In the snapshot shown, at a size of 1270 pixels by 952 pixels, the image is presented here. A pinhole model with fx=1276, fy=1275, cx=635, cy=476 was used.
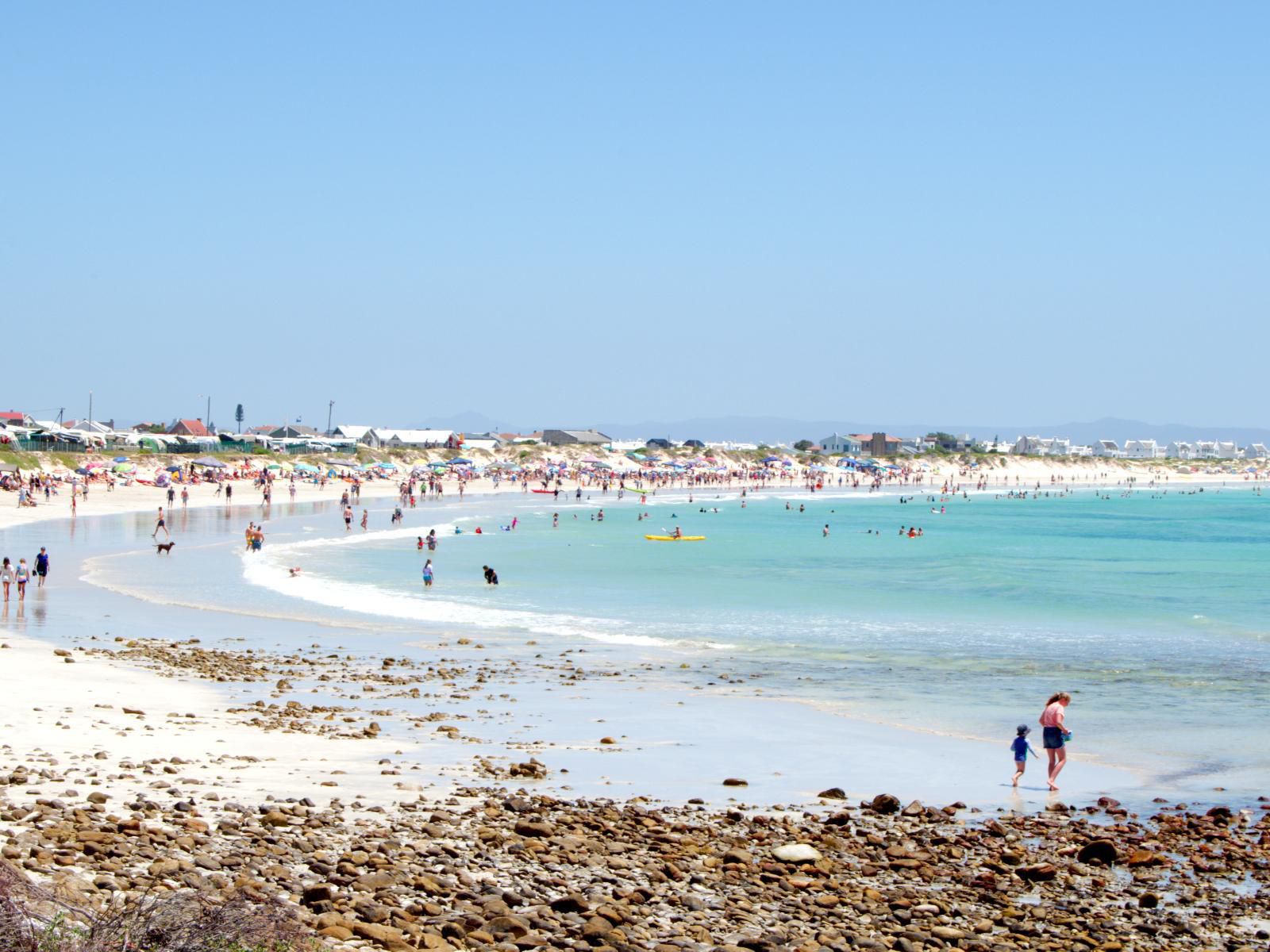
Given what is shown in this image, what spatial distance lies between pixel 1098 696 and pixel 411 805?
12.2 metres

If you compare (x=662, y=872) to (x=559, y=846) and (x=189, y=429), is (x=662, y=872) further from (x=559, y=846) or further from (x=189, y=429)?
(x=189, y=429)

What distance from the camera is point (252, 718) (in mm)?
14711

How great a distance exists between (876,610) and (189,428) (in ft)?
373

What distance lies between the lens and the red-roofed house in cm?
13050

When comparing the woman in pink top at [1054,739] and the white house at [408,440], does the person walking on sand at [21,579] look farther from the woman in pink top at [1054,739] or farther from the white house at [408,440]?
the white house at [408,440]

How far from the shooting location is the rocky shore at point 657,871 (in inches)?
298

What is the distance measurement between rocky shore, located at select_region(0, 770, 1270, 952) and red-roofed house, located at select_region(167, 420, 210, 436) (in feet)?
415

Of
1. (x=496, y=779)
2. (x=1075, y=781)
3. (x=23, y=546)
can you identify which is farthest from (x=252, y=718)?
(x=23, y=546)

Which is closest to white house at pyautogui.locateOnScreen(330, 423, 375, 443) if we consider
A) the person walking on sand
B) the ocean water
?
the ocean water

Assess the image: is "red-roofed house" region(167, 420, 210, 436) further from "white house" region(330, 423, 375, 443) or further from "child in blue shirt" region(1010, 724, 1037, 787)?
"child in blue shirt" region(1010, 724, 1037, 787)

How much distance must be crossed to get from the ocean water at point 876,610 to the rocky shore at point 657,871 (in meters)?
3.69

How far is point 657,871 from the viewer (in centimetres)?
884

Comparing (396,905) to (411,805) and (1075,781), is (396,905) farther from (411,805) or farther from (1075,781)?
(1075,781)

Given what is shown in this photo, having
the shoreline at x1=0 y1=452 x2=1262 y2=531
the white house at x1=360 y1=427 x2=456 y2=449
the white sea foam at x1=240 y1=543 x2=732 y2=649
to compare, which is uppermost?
the white house at x1=360 y1=427 x2=456 y2=449
